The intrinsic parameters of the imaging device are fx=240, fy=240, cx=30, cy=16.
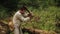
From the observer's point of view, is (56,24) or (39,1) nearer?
(56,24)

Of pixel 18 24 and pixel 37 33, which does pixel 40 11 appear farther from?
pixel 18 24

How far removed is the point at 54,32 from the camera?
10.8 m

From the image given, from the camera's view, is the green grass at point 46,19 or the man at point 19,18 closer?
the man at point 19,18

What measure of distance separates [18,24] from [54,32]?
6.92 ft

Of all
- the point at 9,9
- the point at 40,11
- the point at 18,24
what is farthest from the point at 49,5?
the point at 18,24

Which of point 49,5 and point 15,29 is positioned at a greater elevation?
point 49,5

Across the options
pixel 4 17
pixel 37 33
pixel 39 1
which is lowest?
pixel 37 33

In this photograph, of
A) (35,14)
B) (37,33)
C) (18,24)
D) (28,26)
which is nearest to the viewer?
(18,24)

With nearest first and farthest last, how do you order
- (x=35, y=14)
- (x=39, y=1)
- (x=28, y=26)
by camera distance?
1. (x=28, y=26)
2. (x=35, y=14)
3. (x=39, y=1)

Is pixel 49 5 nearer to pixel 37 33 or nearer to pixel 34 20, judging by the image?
pixel 34 20

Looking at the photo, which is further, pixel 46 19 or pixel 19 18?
pixel 46 19

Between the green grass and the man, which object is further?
the green grass

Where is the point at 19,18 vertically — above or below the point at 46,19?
below

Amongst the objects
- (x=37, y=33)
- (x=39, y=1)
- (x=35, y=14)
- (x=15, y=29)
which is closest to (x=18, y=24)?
(x=15, y=29)
